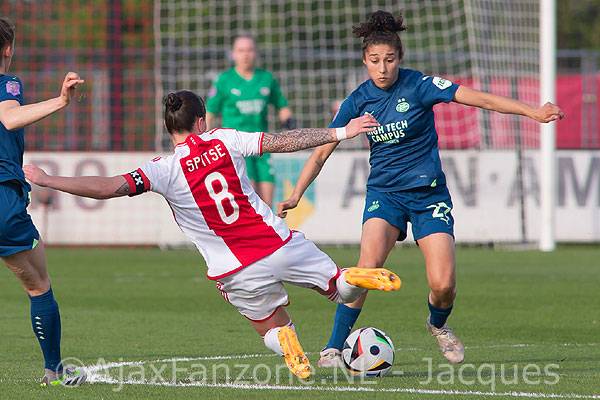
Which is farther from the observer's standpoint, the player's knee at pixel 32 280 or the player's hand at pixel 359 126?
the player's knee at pixel 32 280

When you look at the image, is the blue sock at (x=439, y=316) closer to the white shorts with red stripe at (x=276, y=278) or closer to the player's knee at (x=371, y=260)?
the player's knee at (x=371, y=260)

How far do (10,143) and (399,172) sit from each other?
99.0 inches

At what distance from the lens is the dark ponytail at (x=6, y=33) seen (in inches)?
269

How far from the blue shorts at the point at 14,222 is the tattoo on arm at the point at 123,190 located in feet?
2.05

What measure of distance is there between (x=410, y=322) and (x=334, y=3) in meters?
13.9

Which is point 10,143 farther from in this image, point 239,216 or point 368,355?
point 368,355

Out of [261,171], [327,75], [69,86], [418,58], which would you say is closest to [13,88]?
[69,86]

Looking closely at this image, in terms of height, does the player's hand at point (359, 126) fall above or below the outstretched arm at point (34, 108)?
below

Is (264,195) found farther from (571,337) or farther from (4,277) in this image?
(571,337)

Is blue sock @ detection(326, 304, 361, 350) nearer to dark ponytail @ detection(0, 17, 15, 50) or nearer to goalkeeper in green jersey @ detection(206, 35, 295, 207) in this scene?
dark ponytail @ detection(0, 17, 15, 50)

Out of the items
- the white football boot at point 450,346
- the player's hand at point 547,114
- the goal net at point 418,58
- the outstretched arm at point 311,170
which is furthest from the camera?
the goal net at point 418,58

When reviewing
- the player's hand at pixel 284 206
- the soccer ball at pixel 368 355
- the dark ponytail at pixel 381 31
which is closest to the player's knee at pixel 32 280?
the player's hand at pixel 284 206

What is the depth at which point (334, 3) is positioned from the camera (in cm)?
2355

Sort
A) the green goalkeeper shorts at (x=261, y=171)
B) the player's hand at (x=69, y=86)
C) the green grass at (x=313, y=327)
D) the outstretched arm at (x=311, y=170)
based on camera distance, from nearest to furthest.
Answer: the player's hand at (x=69, y=86) → the green grass at (x=313, y=327) → the outstretched arm at (x=311, y=170) → the green goalkeeper shorts at (x=261, y=171)
